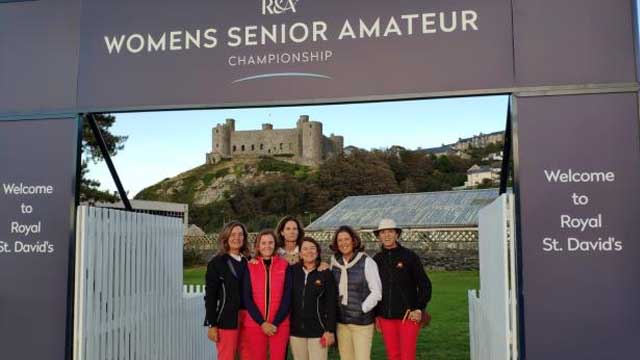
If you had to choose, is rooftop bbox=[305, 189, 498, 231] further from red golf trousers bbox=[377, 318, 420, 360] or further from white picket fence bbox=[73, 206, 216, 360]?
red golf trousers bbox=[377, 318, 420, 360]

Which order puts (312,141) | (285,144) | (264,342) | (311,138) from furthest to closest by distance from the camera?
(285,144), (311,138), (312,141), (264,342)

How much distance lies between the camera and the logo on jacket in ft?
14.0

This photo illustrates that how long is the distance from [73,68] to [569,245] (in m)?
3.74

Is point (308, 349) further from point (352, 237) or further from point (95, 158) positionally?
point (95, 158)

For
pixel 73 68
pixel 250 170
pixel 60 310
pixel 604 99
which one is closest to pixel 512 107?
pixel 604 99

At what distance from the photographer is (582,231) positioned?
145 inches

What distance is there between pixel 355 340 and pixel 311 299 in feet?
1.62

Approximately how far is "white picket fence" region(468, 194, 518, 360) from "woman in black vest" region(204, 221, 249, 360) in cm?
195

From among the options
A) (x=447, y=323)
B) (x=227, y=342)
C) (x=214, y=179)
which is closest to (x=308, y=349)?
(x=227, y=342)

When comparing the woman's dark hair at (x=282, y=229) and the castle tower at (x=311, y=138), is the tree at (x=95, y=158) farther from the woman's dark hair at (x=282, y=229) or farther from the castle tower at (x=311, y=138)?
the castle tower at (x=311, y=138)

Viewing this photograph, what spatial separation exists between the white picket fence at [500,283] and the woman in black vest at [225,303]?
195 cm

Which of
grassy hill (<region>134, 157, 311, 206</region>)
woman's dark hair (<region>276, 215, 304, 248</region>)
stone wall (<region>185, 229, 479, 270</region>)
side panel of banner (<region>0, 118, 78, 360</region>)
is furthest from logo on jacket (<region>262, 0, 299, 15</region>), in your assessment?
grassy hill (<region>134, 157, 311, 206</region>)

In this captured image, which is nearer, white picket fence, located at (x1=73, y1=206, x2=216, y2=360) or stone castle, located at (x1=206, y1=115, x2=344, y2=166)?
white picket fence, located at (x1=73, y1=206, x2=216, y2=360)

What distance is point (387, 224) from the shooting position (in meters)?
4.99
